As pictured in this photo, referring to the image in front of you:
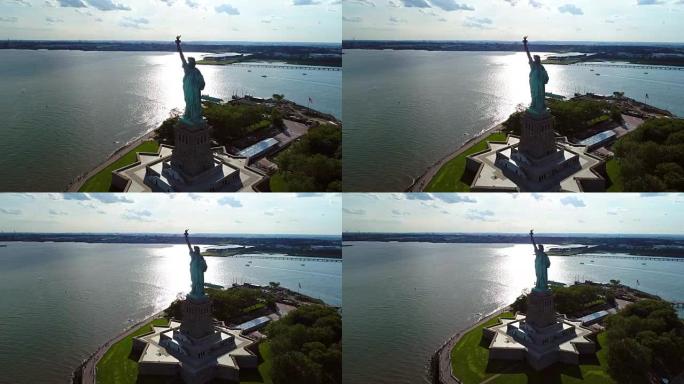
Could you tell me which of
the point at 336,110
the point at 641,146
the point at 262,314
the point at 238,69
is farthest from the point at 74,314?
the point at 641,146

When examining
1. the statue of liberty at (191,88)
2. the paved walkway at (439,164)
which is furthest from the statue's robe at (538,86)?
the statue of liberty at (191,88)

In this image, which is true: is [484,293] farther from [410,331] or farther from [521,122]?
[521,122]

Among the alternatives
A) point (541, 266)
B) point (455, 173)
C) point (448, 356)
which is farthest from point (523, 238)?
point (448, 356)

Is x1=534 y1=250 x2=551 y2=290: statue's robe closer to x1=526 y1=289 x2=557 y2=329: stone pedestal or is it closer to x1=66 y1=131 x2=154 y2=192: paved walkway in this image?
→ x1=526 y1=289 x2=557 y2=329: stone pedestal

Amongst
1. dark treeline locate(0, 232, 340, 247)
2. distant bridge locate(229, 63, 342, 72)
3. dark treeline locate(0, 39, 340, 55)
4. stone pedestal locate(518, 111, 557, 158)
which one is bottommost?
dark treeline locate(0, 232, 340, 247)

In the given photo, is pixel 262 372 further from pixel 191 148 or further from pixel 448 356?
pixel 191 148

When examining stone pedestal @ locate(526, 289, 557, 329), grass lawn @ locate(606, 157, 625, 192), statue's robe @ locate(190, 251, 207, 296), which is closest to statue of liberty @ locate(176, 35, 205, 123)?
statue's robe @ locate(190, 251, 207, 296)

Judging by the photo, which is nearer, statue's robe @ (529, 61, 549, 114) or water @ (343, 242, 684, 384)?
statue's robe @ (529, 61, 549, 114)

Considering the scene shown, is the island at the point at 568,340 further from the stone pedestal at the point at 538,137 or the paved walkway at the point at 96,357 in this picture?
the paved walkway at the point at 96,357
